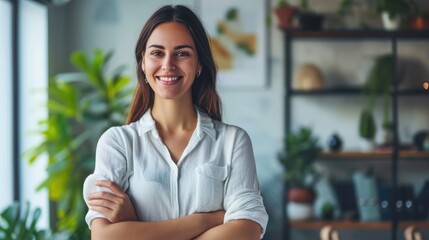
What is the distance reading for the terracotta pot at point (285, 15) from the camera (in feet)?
16.6

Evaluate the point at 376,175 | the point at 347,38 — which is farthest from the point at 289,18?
the point at 376,175

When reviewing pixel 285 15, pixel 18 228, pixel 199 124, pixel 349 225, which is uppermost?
pixel 285 15

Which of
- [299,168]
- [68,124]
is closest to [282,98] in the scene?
[299,168]

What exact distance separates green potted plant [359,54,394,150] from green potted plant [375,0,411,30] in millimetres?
201

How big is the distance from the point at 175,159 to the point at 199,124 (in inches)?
2.8

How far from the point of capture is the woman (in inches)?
45.8

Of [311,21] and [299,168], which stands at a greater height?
[311,21]

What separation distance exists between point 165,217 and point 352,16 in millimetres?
4230

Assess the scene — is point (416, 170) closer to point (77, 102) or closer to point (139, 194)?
point (77, 102)

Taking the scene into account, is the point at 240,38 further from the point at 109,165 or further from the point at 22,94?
the point at 109,165

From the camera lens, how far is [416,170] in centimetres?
A: 526

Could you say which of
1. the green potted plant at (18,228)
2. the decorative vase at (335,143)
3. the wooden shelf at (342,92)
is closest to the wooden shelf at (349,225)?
the decorative vase at (335,143)

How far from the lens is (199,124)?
4.02 feet

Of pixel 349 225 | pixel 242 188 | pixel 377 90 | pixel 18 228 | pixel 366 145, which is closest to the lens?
pixel 242 188
